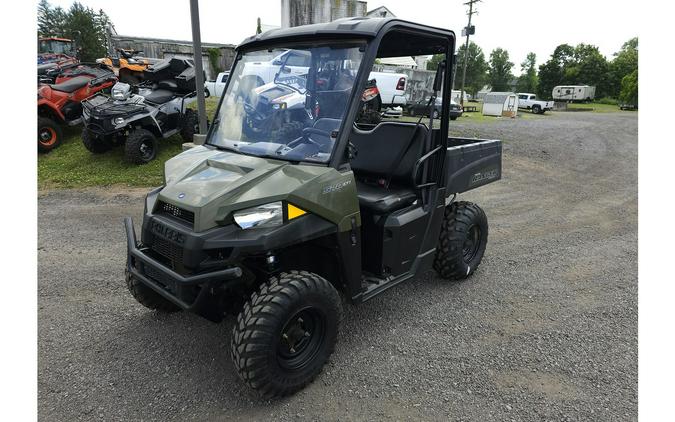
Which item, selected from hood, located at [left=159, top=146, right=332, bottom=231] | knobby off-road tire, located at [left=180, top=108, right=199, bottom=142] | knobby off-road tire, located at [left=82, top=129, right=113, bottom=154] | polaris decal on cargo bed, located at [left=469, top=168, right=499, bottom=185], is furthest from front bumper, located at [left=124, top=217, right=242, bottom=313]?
knobby off-road tire, located at [left=180, top=108, right=199, bottom=142]

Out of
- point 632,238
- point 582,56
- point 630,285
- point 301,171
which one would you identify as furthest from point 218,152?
point 582,56

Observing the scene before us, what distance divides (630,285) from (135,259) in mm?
4532

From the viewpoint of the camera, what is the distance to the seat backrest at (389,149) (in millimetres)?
3559

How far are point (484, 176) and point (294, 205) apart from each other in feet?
8.06

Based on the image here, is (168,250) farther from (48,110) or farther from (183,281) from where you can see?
(48,110)

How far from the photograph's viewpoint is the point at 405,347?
10.1 ft

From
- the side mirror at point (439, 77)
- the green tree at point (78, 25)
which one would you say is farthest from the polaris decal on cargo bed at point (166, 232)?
the green tree at point (78, 25)

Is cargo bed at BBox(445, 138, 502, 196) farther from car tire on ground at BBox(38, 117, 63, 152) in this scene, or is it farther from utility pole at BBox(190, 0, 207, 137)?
car tire on ground at BBox(38, 117, 63, 152)

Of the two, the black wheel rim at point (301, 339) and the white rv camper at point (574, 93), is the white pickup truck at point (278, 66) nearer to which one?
the black wheel rim at point (301, 339)

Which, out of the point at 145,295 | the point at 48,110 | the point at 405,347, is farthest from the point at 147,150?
the point at 405,347

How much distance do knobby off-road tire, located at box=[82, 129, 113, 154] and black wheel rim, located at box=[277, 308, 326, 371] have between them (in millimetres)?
7625

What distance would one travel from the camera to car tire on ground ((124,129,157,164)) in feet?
26.3

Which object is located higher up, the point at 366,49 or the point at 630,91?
the point at 630,91

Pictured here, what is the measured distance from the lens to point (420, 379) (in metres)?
2.77
